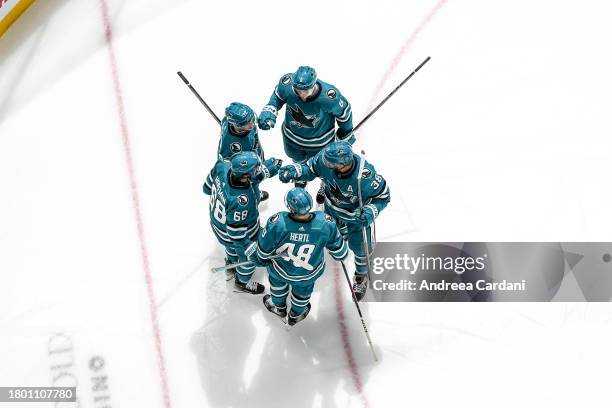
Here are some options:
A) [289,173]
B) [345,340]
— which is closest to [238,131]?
[289,173]

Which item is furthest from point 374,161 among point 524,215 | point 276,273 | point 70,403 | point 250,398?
point 70,403

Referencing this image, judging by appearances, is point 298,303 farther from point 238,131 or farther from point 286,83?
point 286,83

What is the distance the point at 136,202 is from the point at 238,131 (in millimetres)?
1285

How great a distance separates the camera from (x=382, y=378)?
481 centimetres

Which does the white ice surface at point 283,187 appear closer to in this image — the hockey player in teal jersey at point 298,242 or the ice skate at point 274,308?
Answer: the ice skate at point 274,308

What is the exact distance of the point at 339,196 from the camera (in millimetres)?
4523

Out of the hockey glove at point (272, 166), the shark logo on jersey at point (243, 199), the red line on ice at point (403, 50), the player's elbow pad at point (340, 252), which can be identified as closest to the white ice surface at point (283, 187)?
the red line on ice at point (403, 50)

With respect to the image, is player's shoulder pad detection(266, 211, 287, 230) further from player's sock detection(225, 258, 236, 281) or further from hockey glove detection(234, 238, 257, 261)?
player's sock detection(225, 258, 236, 281)

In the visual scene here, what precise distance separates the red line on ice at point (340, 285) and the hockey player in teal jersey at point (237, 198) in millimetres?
806

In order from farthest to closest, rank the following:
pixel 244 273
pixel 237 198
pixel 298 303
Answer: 1. pixel 244 273
2. pixel 298 303
3. pixel 237 198

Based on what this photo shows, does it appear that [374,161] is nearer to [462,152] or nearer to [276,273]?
[462,152]

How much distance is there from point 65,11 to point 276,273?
3118mm

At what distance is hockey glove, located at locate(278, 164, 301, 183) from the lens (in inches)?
177

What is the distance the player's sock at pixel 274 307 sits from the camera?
4.77 metres
